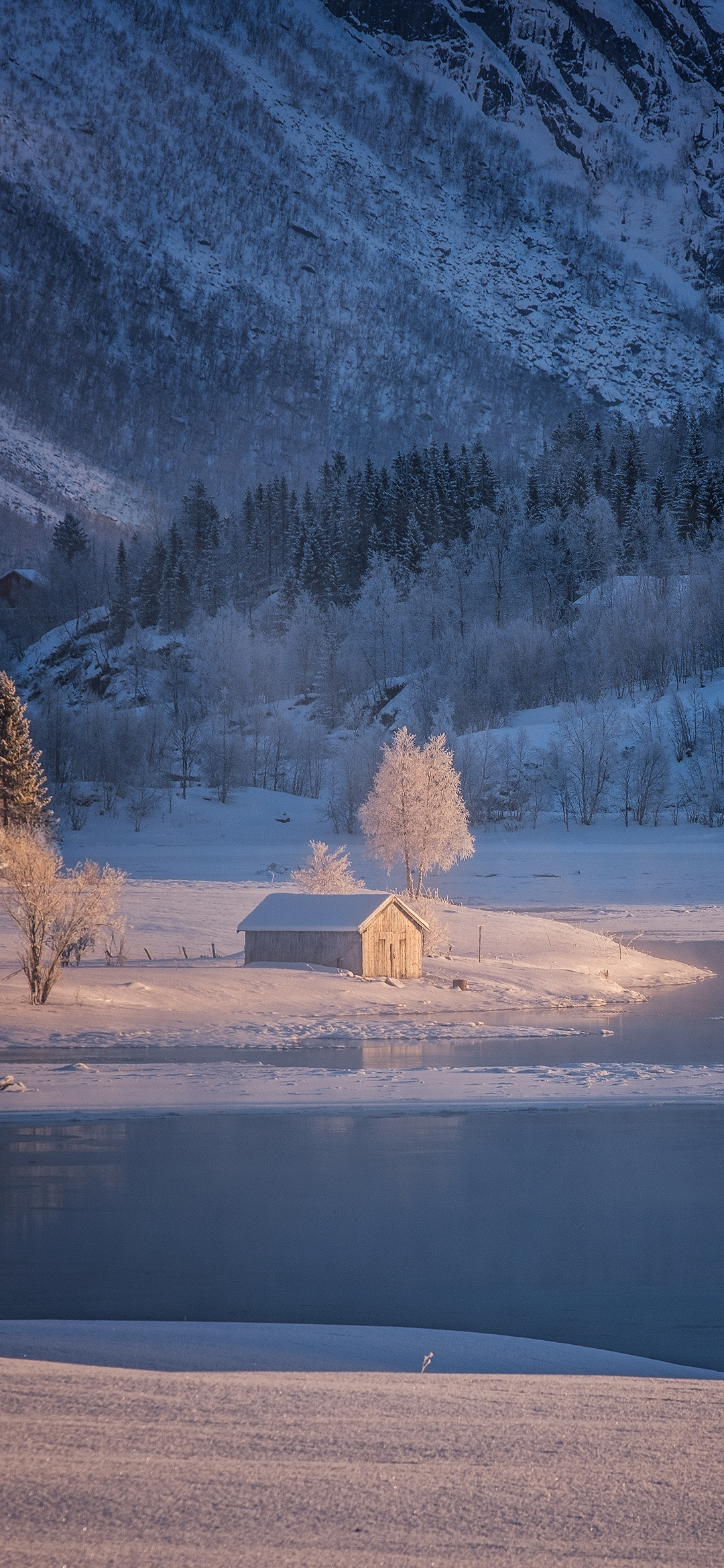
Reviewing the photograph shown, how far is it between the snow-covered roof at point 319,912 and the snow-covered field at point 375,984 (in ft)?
5.42

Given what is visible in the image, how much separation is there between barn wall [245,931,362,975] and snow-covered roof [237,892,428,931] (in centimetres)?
22

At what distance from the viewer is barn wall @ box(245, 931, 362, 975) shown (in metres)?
40.7

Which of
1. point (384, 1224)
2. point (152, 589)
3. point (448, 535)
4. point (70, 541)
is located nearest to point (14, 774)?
point (384, 1224)

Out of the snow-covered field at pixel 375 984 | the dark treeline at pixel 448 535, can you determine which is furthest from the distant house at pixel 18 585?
the snow-covered field at pixel 375 984

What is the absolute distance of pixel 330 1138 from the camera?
20.1 m

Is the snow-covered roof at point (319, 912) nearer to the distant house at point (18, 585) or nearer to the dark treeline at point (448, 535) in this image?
the dark treeline at point (448, 535)

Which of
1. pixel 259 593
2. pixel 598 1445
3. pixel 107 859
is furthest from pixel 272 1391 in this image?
pixel 259 593

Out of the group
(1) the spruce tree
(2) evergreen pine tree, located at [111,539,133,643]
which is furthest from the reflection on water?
(2) evergreen pine tree, located at [111,539,133,643]

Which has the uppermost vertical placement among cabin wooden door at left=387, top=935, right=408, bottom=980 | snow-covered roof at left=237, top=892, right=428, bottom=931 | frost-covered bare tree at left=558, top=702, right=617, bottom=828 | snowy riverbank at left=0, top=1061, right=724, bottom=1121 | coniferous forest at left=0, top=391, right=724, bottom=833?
coniferous forest at left=0, top=391, right=724, bottom=833

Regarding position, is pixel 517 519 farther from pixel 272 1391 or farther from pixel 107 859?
pixel 272 1391

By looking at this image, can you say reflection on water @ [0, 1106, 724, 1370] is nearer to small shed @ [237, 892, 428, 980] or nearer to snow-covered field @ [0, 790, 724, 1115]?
snow-covered field @ [0, 790, 724, 1115]

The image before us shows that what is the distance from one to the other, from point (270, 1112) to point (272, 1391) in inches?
555

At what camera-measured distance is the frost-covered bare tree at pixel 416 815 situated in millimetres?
62469

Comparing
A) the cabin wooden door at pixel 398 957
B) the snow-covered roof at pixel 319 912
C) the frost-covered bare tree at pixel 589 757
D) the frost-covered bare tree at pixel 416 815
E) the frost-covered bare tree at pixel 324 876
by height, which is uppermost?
the frost-covered bare tree at pixel 589 757
